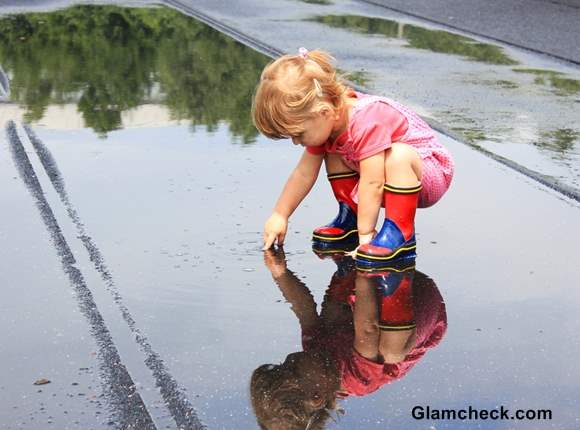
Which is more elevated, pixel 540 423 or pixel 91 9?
pixel 540 423

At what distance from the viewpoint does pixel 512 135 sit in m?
6.74

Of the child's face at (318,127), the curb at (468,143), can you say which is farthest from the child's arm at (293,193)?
the curb at (468,143)

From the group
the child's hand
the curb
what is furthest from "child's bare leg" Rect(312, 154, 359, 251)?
the curb

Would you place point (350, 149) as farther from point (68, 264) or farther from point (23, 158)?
point (23, 158)

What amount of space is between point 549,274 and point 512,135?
2.46 metres

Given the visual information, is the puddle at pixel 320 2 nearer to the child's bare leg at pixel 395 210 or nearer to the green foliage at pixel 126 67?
the green foliage at pixel 126 67

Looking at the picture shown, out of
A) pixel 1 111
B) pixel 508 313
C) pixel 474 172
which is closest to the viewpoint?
pixel 508 313

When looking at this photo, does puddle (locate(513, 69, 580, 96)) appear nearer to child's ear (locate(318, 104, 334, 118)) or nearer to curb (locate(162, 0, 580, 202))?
curb (locate(162, 0, 580, 202))

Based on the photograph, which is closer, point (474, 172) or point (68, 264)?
point (68, 264)

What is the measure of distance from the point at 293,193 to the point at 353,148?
0.38m

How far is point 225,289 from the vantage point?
13.8ft

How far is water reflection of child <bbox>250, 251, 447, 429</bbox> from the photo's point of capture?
3279 mm

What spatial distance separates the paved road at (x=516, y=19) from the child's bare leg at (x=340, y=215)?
5355 millimetres

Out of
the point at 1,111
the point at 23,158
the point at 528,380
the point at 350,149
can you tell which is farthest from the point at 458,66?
the point at 528,380
